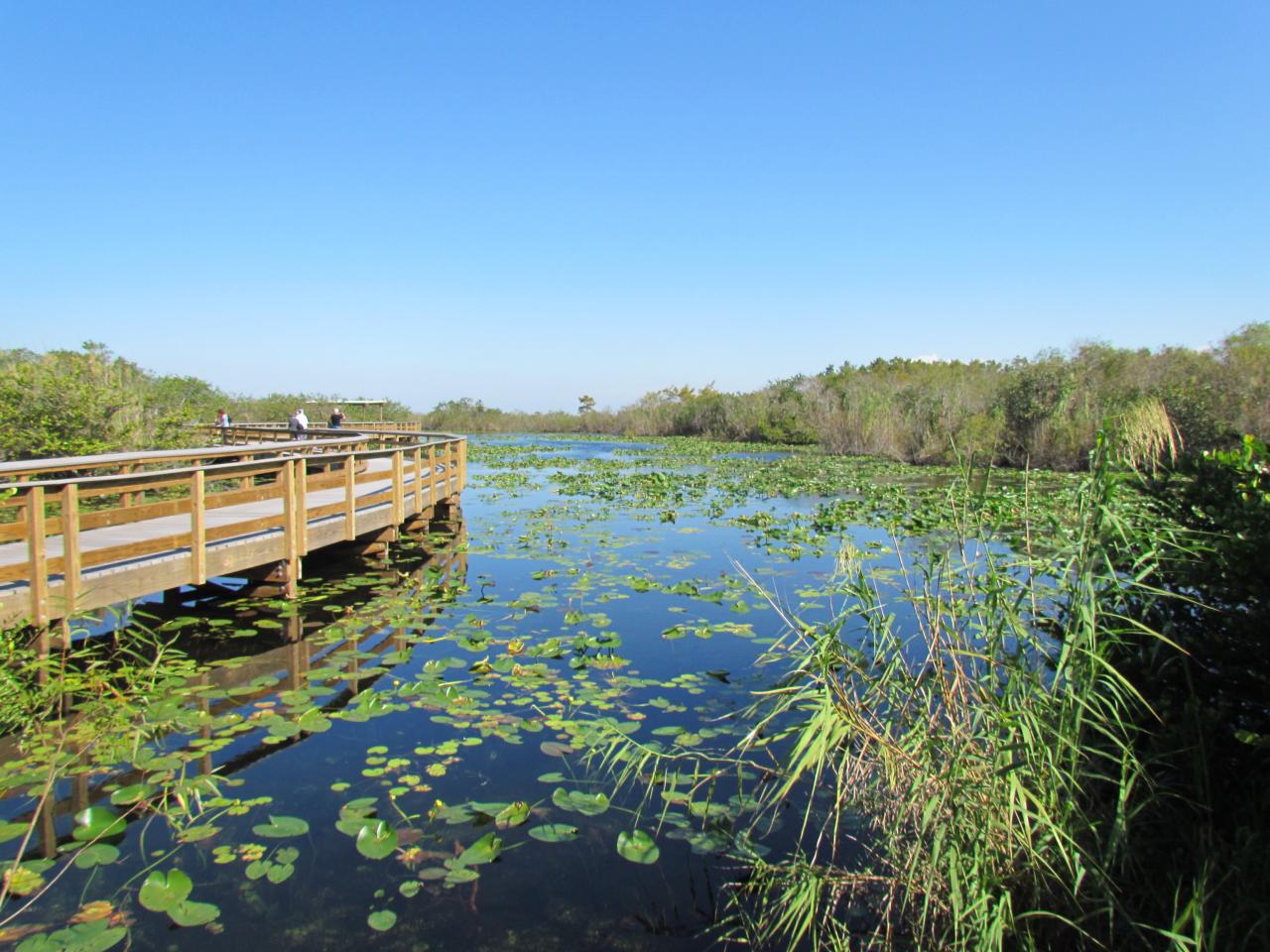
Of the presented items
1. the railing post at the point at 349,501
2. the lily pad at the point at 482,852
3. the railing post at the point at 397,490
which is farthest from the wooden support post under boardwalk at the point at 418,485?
the lily pad at the point at 482,852

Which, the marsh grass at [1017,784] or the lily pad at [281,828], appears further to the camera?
the lily pad at [281,828]

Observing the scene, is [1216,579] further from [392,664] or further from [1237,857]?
[392,664]

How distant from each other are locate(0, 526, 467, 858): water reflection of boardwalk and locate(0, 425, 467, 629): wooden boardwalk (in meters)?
0.92

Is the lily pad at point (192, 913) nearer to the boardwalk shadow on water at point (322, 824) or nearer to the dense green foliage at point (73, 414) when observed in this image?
the boardwalk shadow on water at point (322, 824)

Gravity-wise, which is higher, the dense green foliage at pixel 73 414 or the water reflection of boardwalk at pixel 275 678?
the dense green foliage at pixel 73 414

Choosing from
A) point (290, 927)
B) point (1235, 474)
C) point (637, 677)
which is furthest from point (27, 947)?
point (1235, 474)

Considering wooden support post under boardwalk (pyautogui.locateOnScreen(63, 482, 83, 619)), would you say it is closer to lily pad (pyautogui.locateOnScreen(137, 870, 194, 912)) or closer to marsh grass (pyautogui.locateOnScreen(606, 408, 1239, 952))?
lily pad (pyautogui.locateOnScreen(137, 870, 194, 912))

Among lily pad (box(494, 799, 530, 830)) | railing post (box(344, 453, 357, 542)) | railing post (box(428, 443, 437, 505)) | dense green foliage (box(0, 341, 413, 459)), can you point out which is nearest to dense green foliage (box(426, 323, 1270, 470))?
railing post (box(428, 443, 437, 505))

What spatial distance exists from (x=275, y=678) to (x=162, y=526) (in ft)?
11.4

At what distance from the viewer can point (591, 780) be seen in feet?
14.9

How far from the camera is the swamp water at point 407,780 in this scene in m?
3.34

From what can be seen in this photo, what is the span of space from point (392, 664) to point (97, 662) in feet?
6.88

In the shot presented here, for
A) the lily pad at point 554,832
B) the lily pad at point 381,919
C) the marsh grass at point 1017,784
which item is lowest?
the lily pad at point 381,919

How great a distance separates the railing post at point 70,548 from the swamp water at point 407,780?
2.95 ft
